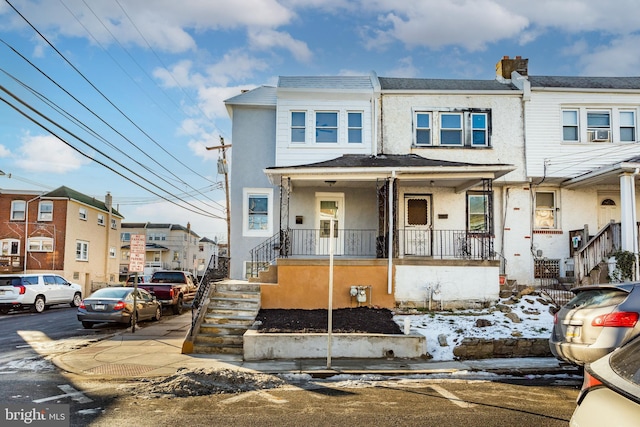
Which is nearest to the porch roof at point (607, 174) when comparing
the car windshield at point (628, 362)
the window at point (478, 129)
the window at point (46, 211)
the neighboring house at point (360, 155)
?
the neighboring house at point (360, 155)

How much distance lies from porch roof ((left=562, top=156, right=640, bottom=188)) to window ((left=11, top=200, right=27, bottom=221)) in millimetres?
34833

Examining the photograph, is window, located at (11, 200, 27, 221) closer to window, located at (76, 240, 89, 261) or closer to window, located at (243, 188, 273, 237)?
window, located at (76, 240, 89, 261)

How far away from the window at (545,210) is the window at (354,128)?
6532 mm

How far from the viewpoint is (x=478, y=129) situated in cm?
1789

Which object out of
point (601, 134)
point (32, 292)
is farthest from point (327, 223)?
point (32, 292)

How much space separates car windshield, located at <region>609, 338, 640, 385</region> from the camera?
2867mm

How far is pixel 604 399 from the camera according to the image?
290 centimetres

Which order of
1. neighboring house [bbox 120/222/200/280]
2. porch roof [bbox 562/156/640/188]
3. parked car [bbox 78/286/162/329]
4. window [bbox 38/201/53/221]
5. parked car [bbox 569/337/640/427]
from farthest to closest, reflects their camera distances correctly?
neighboring house [bbox 120/222/200/280] → window [bbox 38/201/53/221] → parked car [bbox 78/286/162/329] → porch roof [bbox 562/156/640/188] → parked car [bbox 569/337/640/427]

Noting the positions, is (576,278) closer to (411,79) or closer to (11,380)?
(411,79)

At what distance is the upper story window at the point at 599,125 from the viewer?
1775 cm

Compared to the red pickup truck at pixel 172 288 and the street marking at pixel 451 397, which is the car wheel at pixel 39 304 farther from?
the street marking at pixel 451 397

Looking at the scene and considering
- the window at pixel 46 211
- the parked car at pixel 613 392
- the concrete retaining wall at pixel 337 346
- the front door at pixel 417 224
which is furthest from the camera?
the window at pixel 46 211

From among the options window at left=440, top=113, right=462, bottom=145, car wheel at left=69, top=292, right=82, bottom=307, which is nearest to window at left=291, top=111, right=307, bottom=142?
window at left=440, top=113, right=462, bottom=145

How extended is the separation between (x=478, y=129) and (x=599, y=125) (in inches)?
165
